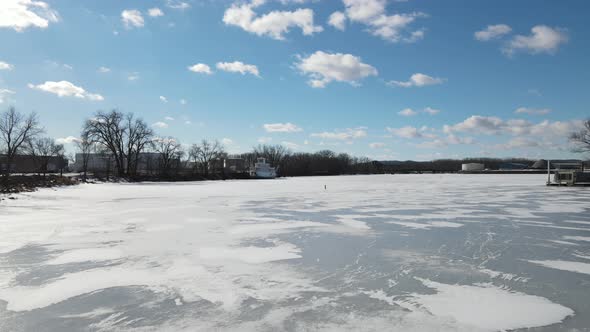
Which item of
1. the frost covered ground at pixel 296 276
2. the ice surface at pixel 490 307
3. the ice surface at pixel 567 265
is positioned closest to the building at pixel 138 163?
the frost covered ground at pixel 296 276

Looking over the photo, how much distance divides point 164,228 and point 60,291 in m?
5.45

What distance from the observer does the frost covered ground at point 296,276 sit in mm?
4121

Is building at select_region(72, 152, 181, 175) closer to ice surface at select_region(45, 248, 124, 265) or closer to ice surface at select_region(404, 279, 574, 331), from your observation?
ice surface at select_region(45, 248, 124, 265)

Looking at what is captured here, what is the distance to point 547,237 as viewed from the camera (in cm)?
888

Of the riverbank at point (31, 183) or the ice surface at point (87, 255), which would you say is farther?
the riverbank at point (31, 183)

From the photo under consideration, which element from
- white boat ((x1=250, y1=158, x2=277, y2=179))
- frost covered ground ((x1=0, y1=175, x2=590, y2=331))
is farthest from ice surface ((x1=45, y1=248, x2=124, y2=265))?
white boat ((x1=250, y1=158, x2=277, y2=179))

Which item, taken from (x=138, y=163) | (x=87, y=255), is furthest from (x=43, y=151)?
(x=87, y=255)

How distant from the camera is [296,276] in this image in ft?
19.1

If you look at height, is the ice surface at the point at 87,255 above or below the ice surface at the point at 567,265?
below

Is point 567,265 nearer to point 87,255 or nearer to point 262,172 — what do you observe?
point 87,255

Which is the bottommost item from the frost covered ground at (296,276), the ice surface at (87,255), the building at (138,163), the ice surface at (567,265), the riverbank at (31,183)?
the ice surface at (87,255)

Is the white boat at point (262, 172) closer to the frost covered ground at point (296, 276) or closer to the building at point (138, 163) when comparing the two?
the building at point (138, 163)

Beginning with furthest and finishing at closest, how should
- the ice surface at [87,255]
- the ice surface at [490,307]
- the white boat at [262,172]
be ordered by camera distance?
the white boat at [262,172]
the ice surface at [87,255]
the ice surface at [490,307]

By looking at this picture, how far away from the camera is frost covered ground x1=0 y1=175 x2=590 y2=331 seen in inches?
162
